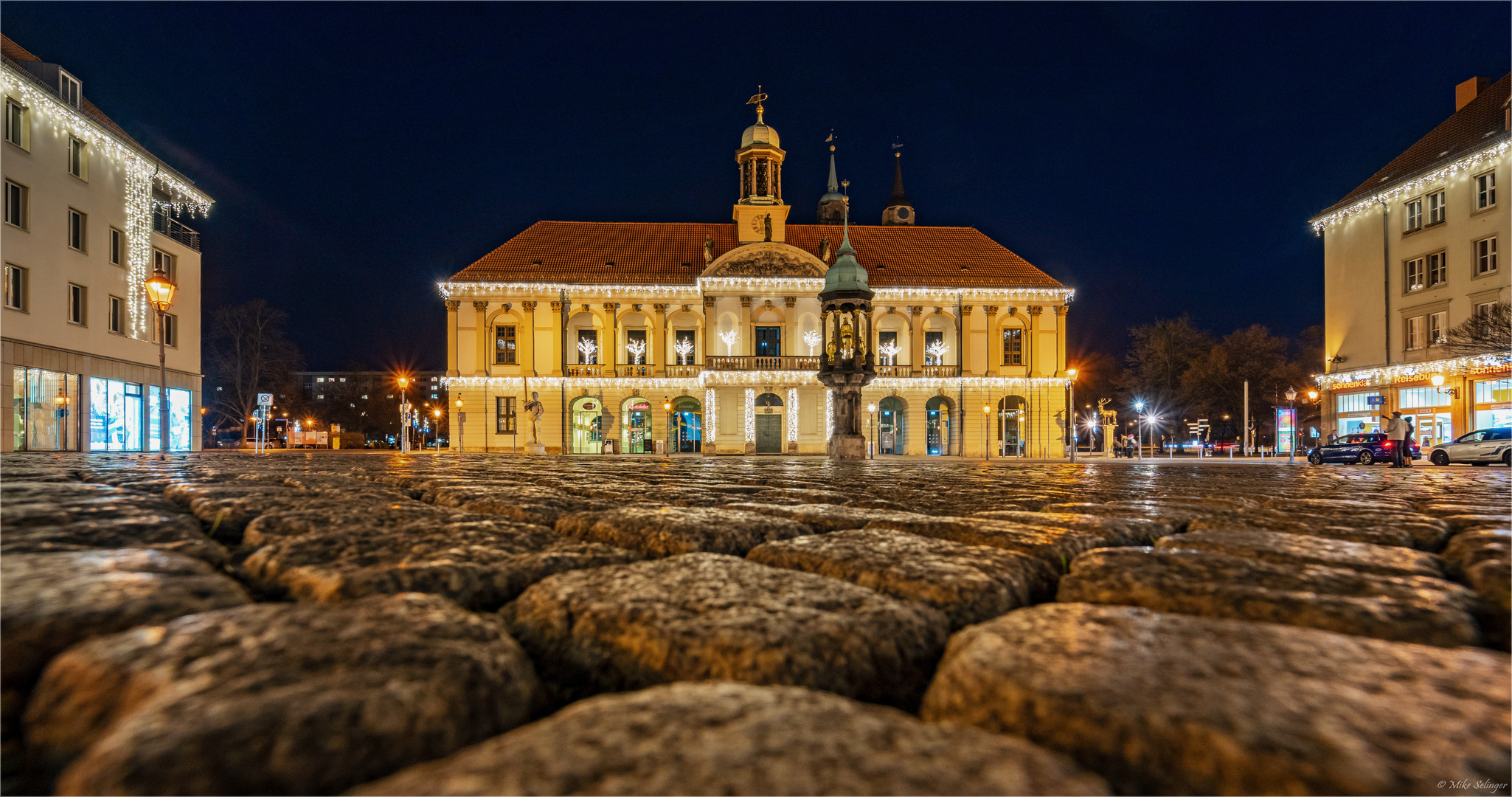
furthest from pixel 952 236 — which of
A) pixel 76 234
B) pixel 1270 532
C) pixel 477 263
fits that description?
pixel 1270 532

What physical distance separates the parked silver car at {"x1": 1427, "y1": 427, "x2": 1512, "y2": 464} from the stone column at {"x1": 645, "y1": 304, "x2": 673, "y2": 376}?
3156cm

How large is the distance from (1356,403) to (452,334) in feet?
142

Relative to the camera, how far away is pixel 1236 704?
79 cm

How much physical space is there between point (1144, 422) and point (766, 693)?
63.6 metres

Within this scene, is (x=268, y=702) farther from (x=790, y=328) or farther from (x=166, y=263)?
(x=790, y=328)

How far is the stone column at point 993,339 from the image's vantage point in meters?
40.8

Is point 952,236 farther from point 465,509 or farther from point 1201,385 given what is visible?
point 465,509

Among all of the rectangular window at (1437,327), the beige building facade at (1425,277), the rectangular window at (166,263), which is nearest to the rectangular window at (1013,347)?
the beige building facade at (1425,277)

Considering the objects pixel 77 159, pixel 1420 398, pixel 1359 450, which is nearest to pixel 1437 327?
pixel 1420 398

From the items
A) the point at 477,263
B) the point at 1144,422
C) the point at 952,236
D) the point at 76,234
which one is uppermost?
the point at 952,236

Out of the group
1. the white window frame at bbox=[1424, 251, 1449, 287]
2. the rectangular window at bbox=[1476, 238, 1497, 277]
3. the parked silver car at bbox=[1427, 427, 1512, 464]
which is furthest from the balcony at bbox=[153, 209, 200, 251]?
the white window frame at bbox=[1424, 251, 1449, 287]

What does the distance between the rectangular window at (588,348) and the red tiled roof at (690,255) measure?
290 cm

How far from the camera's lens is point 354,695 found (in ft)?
2.50

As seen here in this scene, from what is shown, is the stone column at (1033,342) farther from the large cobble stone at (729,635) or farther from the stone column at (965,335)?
the large cobble stone at (729,635)
